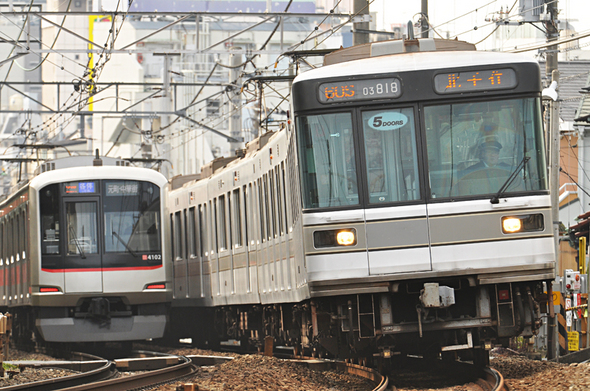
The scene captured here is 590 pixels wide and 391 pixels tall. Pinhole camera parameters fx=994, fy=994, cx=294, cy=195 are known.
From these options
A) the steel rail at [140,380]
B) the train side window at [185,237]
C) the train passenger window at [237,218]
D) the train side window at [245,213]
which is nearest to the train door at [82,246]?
the train passenger window at [237,218]

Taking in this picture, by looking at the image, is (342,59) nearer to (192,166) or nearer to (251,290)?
(251,290)

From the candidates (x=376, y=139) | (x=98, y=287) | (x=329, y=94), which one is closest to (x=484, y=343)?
(x=376, y=139)

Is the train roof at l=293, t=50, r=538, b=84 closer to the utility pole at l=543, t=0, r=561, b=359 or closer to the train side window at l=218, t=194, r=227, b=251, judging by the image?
the utility pole at l=543, t=0, r=561, b=359

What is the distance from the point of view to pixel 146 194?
1655 cm

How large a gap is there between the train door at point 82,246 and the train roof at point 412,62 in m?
7.84

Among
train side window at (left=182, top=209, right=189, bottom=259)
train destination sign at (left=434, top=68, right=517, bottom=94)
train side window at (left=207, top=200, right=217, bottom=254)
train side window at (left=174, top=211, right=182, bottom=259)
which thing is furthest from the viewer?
train side window at (left=174, top=211, right=182, bottom=259)

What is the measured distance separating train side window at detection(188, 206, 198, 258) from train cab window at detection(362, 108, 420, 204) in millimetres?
10263

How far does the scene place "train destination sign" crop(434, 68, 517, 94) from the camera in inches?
352

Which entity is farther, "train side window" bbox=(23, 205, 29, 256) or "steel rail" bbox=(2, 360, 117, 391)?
"train side window" bbox=(23, 205, 29, 256)

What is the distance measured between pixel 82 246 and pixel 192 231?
3.47 m

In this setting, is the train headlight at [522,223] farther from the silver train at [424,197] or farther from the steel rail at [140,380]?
the steel rail at [140,380]

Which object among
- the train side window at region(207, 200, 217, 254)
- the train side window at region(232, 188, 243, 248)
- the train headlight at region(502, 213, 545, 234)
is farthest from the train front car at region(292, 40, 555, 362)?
the train side window at region(207, 200, 217, 254)

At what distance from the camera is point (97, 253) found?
1606 centimetres

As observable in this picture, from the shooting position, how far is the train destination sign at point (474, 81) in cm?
895
